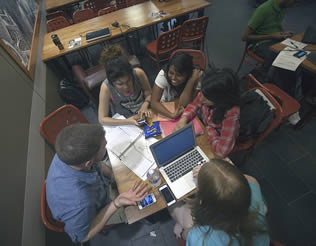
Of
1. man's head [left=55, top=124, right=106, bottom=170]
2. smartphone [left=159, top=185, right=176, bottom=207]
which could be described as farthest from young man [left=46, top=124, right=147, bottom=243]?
smartphone [left=159, top=185, right=176, bottom=207]

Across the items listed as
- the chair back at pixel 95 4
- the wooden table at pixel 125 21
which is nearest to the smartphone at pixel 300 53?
the wooden table at pixel 125 21

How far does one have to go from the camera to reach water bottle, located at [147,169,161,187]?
1.11 metres

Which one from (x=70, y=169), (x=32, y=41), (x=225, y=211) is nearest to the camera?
(x=225, y=211)

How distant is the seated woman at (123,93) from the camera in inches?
59.7

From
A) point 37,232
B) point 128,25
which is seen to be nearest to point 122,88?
point 37,232

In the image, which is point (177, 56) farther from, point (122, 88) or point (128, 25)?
point (128, 25)

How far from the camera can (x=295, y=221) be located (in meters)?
1.62

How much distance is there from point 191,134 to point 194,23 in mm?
2543

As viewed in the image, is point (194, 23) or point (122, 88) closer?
point (122, 88)

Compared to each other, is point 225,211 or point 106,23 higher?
point 106,23

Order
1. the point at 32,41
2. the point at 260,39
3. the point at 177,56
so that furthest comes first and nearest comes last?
1. the point at 32,41
2. the point at 260,39
3. the point at 177,56

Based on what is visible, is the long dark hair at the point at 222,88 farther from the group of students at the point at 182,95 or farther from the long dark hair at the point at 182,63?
the long dark hair at the point at 182,63

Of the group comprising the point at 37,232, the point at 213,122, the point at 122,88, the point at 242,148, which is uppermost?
the point at 122,88

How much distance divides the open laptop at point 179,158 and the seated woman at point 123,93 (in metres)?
0.52
